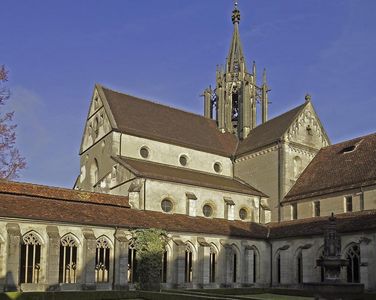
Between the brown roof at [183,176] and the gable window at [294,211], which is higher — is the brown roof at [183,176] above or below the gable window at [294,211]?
above

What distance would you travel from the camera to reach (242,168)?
5428 centimetres

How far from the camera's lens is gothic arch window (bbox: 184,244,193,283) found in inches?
1625

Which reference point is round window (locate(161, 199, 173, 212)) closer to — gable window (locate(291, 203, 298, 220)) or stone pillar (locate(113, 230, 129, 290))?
stone pillar (locate(113, 230, 129, 290))

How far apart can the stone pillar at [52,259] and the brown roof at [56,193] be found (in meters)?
4.81

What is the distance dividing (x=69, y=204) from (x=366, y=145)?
26420 mm

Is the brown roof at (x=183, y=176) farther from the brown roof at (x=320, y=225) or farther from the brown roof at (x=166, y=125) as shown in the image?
the brown roof at (x=320, y=225)

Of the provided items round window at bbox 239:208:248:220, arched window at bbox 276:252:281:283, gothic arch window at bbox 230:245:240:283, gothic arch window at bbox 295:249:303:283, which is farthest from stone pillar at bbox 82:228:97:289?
round window at bbox 239:208:248:220

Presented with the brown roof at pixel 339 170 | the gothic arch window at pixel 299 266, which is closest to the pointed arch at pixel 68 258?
the gothic arch window at pixel 299 266

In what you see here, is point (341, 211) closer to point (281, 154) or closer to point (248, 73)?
point (281, 154)

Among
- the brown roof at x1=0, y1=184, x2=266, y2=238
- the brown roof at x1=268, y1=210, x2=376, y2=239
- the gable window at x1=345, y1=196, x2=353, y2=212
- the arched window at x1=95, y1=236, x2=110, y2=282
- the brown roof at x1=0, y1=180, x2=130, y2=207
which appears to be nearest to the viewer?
the brown roof at x1=0, y1=184, x2=266, y2=238

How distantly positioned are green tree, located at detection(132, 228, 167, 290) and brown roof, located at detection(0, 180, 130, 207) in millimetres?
4618

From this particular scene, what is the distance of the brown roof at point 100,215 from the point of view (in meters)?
35.4

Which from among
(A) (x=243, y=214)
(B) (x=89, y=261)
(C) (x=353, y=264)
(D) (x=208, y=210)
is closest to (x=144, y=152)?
(D) (x=208, y=210)

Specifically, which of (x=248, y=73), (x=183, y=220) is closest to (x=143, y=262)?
(x=183, y=220)
